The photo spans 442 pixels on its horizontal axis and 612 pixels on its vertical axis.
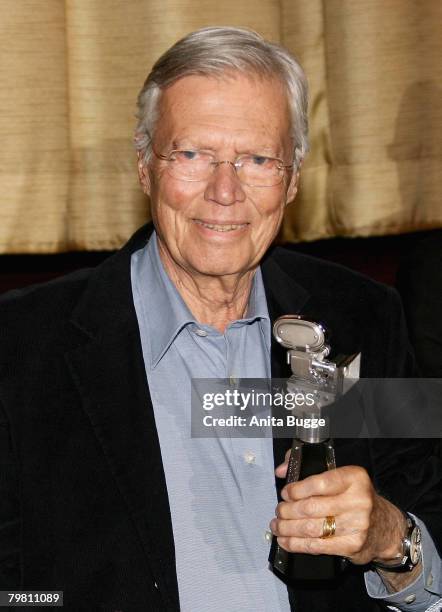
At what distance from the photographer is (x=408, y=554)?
5.13ft

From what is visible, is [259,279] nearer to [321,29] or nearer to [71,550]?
[71,550]

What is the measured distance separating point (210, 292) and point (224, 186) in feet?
0.74

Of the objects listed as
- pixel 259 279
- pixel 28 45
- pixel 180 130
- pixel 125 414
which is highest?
pixel 28 45

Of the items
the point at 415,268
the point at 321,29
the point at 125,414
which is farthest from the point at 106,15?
the point at 125,414

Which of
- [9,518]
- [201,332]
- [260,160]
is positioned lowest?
[9,518]

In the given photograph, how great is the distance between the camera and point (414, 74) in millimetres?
2570

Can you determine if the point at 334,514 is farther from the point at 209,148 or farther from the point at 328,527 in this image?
the point at 209,148

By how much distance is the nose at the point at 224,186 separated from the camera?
1.64 metres

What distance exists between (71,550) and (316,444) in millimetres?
498

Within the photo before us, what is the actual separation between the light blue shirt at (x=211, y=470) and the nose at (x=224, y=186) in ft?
0.70

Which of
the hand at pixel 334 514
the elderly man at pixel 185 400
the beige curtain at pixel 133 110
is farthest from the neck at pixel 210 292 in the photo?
the beige curtain at pixel 133 110

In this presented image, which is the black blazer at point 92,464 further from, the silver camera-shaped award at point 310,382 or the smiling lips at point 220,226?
the silver camera-shaped award at point 310,382

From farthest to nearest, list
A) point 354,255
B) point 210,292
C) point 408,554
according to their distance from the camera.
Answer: point 354,255 → point 210,292 → point 408,554

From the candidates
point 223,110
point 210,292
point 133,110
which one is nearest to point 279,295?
point 210,292
